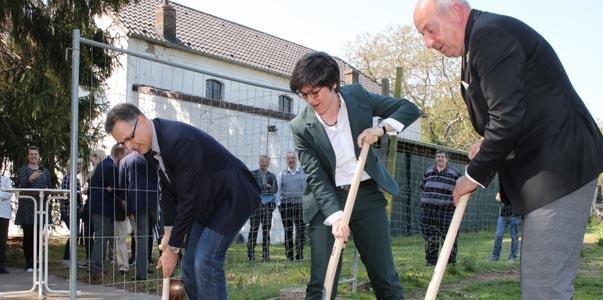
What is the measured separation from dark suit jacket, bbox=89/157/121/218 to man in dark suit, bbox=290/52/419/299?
439cm

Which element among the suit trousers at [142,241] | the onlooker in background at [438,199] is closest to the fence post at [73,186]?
the suit trousers at [142,241]

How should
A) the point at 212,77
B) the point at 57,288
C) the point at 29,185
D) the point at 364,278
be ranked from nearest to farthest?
the point at 212,77 → the point at 364,278 → the point at 57,288 → the point at 29,185

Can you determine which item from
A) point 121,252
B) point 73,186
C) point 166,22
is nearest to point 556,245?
point 73,186

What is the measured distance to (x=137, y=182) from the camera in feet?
25.2

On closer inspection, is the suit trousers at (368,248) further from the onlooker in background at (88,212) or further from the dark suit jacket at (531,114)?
the onlooker in background at (88,212)

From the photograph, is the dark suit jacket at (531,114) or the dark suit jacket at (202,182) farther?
the dark suit jacket at (202,182)

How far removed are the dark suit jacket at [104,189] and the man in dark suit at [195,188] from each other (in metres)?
4.17

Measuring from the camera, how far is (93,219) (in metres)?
8.22

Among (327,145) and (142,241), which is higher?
(327,145)

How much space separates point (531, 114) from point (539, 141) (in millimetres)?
114

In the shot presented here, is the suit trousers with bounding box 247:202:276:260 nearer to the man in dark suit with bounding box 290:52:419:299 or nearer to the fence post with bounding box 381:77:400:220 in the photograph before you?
the fence post with bounding box 381:77:400:220

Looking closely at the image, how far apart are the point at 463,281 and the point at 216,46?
17.7m

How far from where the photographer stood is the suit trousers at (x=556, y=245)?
241 centimetres

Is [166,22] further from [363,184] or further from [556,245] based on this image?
[556,245]
